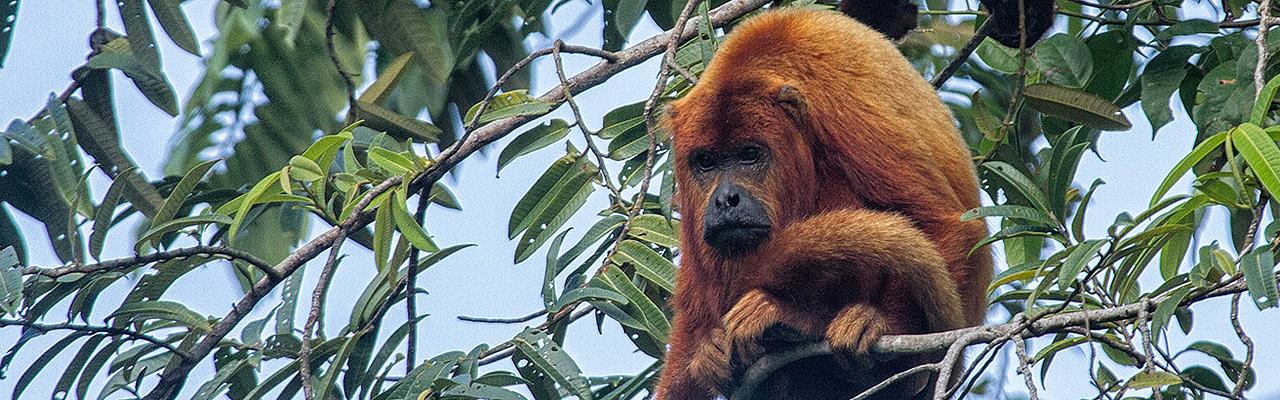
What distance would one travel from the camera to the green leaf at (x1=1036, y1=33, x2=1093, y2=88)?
407cm

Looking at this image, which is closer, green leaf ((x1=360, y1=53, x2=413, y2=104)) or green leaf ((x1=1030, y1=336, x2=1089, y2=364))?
green leaf ((x1=1030, y1=336, x2=1089, y2=364))

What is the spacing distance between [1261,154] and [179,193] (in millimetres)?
2917

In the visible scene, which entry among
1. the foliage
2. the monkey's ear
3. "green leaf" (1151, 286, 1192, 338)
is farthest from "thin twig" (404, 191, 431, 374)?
"green leaf" (1151, 286, 1192, 338)

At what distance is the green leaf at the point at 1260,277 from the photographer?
2398mm

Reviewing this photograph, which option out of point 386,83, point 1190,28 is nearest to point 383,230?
point 386,83

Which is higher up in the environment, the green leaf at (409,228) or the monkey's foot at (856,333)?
the green leaf at (409,228)

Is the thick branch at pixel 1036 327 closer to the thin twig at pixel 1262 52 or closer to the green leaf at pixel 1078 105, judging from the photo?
the thin twig at pixel 1262 52

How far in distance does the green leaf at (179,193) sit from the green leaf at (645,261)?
4.19 ft

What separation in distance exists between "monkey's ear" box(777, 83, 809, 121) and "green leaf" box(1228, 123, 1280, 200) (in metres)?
1.39

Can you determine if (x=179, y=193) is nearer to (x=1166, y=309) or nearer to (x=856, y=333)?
(x=856, y=333)

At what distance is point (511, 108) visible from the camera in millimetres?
3883

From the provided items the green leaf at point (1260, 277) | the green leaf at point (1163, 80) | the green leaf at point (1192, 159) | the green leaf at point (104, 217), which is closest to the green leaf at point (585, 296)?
the green leaf at point (104, 217)

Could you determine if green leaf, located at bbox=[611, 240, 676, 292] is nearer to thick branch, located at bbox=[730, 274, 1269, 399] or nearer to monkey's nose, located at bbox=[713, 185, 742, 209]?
monkey's nose, located at bbox=[713, 185, 742, 209]

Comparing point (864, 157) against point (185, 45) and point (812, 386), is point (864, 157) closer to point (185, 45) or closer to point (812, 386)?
point (812, 386)
